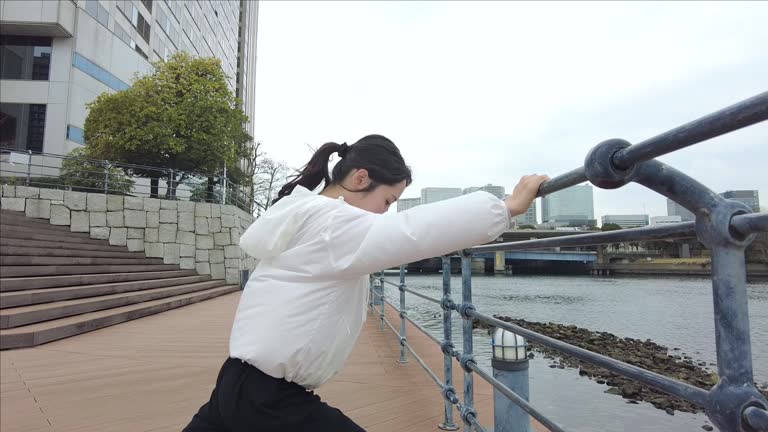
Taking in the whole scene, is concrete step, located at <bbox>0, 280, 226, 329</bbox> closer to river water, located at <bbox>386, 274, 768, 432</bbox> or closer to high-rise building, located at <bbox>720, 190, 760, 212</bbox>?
river water, located at <bbox>386, 274, 768, 432</bbox>

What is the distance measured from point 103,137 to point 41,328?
10.1m

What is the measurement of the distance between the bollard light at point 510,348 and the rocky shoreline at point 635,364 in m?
1.05

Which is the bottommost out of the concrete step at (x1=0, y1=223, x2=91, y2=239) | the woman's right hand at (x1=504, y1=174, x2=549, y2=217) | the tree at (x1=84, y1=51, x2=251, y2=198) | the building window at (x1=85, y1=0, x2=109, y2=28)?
the woman's right hand at (x1=504, y1=174, x2=549, y2=217)

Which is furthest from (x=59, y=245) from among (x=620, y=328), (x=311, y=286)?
(x=620, y=328)

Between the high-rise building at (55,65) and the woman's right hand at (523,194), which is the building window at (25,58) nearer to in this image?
the high-rise building at (55,65)

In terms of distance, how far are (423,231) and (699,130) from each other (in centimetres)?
46

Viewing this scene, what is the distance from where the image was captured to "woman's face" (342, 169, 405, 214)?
118cm

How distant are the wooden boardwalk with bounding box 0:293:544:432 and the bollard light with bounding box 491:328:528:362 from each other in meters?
0.41

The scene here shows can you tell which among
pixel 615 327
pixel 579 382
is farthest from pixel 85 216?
pixel 615 327

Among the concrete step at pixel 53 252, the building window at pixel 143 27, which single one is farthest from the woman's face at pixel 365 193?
the building window at pixel 143 27

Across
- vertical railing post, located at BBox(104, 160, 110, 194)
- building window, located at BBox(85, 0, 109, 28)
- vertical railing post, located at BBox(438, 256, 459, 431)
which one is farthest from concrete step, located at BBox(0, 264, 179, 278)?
building window, located at BBox(85, 0, 109, 28)

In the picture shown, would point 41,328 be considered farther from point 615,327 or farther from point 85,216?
point 615,327

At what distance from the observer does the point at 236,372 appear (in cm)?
101

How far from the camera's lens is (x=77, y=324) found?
501 cm
